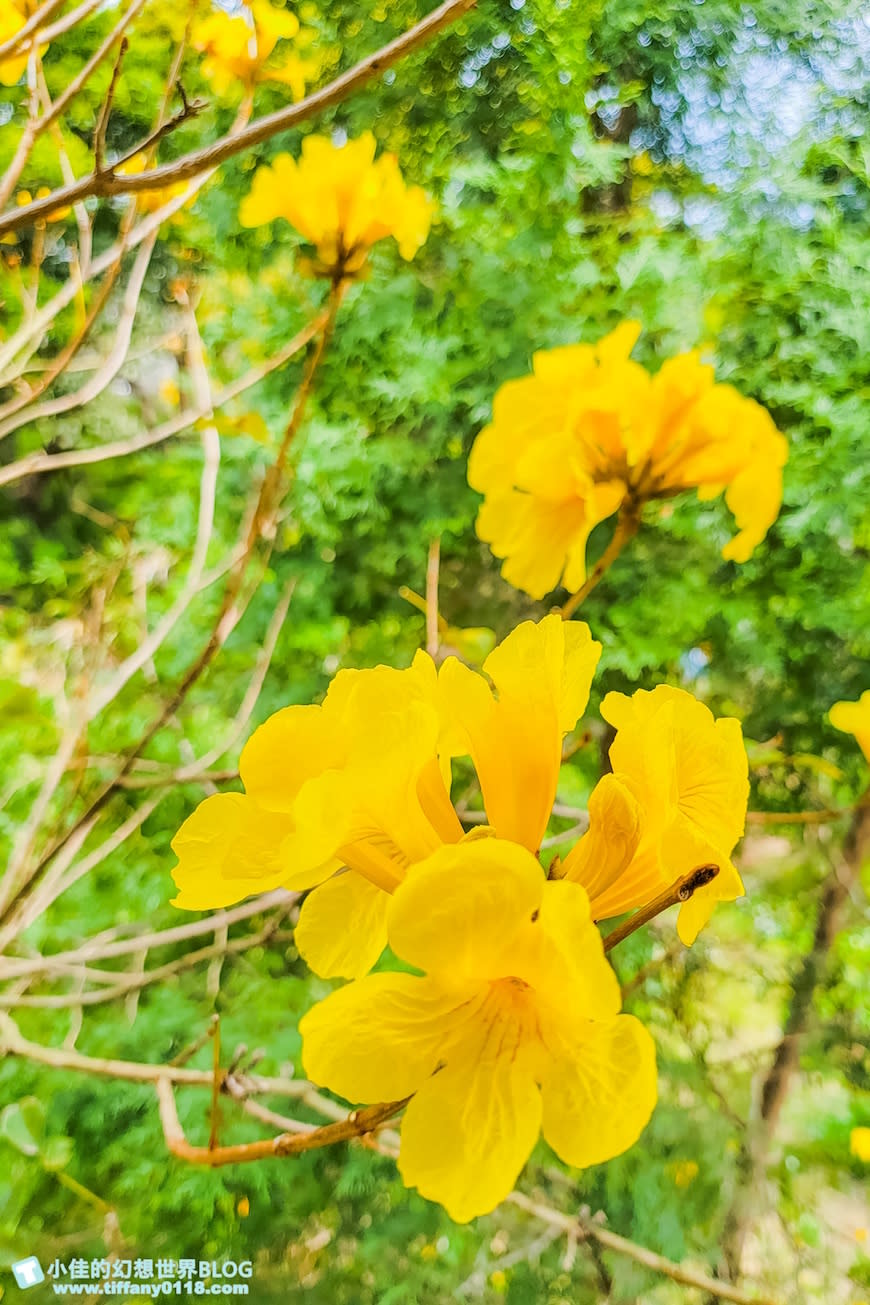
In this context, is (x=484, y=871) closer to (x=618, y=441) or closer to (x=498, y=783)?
(x=498, y=783)

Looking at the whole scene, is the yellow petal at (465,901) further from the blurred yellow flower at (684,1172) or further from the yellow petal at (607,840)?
the blurred yellow flower at (684,1172)

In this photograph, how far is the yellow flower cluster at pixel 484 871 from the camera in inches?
4.9

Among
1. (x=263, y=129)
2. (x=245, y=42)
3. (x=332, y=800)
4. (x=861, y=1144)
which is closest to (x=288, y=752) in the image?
(x=332, y=800)

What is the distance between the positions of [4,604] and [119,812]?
0.73ft

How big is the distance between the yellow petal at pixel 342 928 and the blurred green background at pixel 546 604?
414 millimetres

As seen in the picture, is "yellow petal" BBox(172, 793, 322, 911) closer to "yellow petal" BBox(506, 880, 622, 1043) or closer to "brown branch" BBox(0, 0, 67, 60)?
"yellow petal" BBox(506, 880, 622, 1043)

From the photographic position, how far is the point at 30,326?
1.51ft

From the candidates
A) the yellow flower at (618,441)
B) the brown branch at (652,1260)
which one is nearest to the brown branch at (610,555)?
the yellow flower at (618,441)

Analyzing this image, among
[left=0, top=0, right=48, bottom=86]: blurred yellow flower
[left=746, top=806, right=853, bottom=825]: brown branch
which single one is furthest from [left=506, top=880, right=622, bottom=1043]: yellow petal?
[left=0, top=0, right=48, bottom=86]: blurred yellow flower

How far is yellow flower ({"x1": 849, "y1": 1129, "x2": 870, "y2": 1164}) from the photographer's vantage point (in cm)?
54

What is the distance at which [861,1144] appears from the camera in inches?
21.1

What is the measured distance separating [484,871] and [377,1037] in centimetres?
4

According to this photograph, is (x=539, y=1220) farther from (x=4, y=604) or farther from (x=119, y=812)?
(x=4, y=604)

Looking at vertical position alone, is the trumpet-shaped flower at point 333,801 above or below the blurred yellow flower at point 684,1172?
above
